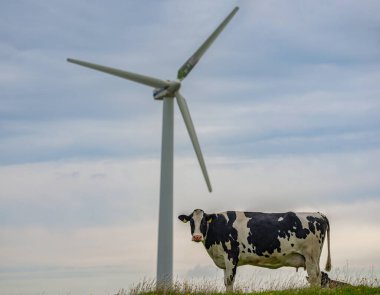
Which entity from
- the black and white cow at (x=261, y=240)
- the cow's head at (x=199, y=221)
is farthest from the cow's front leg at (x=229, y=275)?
the cow's head at (x=199, y=221)

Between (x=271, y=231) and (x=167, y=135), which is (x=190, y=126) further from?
(x=271, y=231)

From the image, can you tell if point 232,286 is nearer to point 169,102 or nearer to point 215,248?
point 215,248

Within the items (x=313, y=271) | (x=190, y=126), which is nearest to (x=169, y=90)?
(x=190, y=126)

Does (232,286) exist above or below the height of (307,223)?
below

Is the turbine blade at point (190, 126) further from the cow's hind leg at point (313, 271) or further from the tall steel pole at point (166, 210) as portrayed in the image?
the cow's hind leg at point (313, 271)

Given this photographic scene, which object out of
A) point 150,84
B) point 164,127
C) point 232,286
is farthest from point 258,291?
point 150,84

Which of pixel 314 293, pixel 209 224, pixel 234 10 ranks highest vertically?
pixel 234 10

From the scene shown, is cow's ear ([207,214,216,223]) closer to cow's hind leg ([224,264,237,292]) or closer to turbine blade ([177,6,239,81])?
cow's hind leg ([224,264,237,292])
